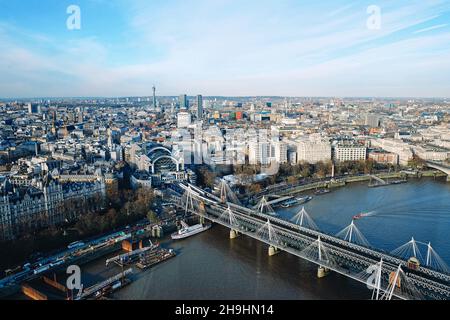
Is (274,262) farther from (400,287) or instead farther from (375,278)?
(400,287)

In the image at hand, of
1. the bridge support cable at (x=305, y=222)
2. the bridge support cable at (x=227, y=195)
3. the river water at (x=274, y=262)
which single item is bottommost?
the river water at (x=274, y=262)

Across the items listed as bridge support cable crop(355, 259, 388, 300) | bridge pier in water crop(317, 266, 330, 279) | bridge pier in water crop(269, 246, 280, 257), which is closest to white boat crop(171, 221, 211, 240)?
bridge pier in water crop(269, 246, 280, 257)

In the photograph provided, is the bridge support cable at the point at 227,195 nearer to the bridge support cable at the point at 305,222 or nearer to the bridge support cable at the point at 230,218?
the bridge support cable at the point at 230,218

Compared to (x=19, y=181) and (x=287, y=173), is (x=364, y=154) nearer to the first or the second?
(x=287, y=173)

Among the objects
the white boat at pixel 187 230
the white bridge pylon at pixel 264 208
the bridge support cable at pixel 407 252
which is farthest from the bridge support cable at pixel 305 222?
the white boat at pixel 187 230
